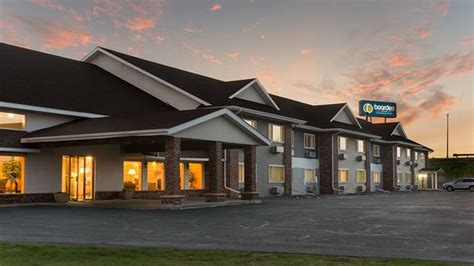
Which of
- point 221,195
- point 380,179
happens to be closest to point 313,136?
point 380,179

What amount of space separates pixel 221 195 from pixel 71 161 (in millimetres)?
7663

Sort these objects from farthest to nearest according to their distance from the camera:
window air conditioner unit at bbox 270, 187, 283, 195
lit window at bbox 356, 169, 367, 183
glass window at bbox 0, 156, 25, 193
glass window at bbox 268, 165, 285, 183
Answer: lit window at bbox 356, 169, 367, 183 < glass window at bbox 268, 165, 285, 183 < window air conditioner unit at bbox 270, 187, 283, 195 < glass window at bbox 0, 156, 25, 193

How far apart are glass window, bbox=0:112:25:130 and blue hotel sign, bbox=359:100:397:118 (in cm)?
5040

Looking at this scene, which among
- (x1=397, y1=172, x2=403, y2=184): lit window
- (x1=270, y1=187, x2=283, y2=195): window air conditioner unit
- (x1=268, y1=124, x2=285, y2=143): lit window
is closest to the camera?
(x1=268, y1=124, x2=285, y2=143): lit window

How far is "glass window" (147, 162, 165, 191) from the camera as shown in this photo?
32906 millimetres

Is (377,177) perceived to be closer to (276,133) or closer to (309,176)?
(309,176)

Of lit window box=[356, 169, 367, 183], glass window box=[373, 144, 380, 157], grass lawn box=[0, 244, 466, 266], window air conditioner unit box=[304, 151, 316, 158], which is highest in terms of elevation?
glass window box=[373, 144, 380, 157]

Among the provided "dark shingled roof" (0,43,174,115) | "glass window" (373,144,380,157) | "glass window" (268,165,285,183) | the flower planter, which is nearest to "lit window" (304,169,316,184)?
"glass window" (268,165,285,183)

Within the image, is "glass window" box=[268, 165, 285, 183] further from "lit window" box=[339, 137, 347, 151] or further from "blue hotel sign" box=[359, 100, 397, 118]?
"blue hotel sign" box=[359, 100, 397, 118]

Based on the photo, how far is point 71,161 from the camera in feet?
90.9

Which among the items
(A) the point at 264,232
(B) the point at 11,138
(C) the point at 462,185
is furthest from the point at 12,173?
(C) the point at 462,185

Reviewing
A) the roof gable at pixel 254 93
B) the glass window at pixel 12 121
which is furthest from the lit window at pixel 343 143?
the glass window at pixel 12 121

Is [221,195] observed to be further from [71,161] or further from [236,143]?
[71,161]

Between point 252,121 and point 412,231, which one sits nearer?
point 412,231
